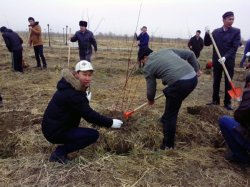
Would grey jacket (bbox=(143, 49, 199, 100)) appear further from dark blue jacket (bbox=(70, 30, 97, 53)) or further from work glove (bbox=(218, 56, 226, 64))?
dark blue jacket (bbox=(70, 30, 97, 53))

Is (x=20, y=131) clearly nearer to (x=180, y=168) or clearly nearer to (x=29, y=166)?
(x=29, y=166)

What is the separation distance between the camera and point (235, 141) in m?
3.54

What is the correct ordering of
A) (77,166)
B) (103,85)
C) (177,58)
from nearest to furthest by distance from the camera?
(77,166), (177,58), (103,85)

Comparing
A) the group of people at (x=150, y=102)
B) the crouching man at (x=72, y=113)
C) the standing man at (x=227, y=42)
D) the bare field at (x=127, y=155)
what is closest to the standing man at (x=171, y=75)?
the group of people at (x=150, y=102)

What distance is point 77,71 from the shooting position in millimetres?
3266

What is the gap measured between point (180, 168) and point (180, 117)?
1462mm

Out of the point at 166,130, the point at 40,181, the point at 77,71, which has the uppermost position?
the point at 77,71

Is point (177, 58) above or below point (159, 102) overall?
above

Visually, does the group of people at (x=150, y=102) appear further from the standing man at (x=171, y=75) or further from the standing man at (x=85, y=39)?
the standing man at (x=85, y=39)

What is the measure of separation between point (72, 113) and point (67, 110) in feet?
0.23

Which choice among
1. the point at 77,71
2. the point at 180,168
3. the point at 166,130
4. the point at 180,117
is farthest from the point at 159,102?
the point at 77,71

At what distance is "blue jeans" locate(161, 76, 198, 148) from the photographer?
11.8ft

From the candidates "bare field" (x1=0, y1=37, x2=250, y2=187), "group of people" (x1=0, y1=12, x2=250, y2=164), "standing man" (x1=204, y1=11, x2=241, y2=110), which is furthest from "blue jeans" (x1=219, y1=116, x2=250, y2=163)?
"standing man" (x1=204, y1=11, x2=241, y2=110)

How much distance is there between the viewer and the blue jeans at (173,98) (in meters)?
3.60
